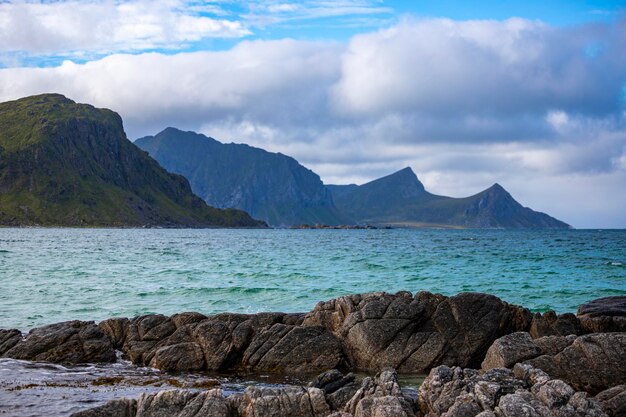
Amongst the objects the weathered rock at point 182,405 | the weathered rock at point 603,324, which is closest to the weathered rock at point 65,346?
the weathered rock at point 182,405

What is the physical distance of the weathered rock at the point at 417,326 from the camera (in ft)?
89.7

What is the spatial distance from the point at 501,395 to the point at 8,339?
2258cm

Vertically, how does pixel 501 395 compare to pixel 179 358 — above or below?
above

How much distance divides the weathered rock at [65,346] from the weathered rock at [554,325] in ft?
63.2

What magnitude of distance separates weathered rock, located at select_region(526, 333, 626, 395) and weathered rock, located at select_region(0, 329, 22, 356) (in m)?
22.2

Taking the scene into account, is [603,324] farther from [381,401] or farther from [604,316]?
[381,401]

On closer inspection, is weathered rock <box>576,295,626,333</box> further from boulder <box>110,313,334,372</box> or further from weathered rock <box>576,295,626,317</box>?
boulder <box>110,313,334,372</box>

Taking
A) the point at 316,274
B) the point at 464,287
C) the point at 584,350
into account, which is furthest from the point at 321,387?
the point at 316,274

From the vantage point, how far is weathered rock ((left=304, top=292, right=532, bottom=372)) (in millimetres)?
27328

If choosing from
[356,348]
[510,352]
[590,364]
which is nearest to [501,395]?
[510,352]

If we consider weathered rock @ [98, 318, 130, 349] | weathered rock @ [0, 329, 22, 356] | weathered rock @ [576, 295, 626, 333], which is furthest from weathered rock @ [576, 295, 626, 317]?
weathered rock @ [0, 329, 22, 356]

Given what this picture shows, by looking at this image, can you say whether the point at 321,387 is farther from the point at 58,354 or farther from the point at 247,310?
the point at 247,310

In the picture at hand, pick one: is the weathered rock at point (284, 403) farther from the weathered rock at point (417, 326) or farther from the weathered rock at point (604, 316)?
the weathered rock at point (604, 316)

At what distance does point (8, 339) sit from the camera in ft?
95.2
